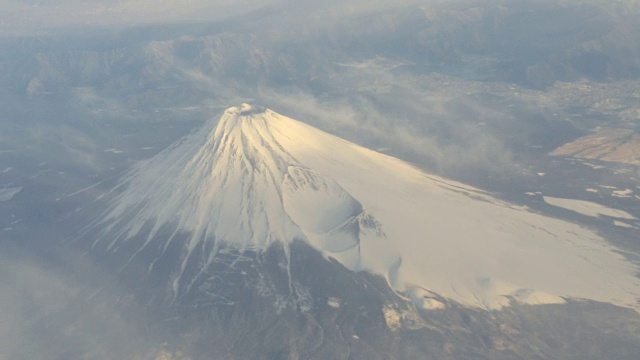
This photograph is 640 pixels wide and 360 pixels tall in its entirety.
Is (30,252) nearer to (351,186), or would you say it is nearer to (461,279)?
(351,186)

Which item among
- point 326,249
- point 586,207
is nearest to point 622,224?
point 586,207

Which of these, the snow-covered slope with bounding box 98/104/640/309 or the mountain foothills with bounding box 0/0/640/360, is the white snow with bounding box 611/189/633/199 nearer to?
the mountain foothills with bounding box 0/0/640/360

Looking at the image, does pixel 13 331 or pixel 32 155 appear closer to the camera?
pixel 13 331

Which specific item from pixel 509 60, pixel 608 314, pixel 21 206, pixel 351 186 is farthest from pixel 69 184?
pixel 509 60

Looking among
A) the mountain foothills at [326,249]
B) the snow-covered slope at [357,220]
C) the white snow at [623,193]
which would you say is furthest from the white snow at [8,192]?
the white snow at [623,193]

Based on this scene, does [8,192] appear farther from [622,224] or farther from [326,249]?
[622,224]
